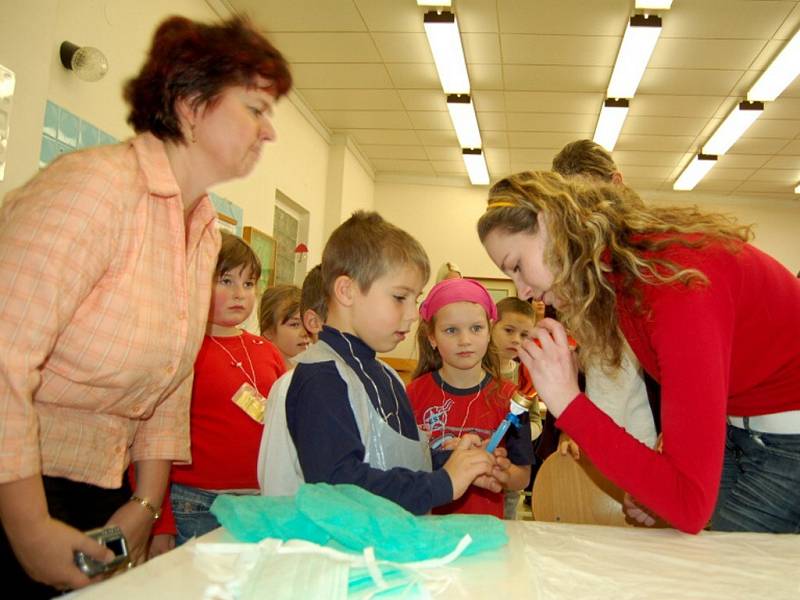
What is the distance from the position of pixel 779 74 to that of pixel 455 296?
3982mm

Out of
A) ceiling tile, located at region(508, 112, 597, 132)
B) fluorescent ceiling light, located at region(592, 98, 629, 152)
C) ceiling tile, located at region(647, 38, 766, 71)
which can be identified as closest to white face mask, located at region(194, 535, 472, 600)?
ceiling tile, located at region(647, 38, 766, 71)

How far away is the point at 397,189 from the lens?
841cm

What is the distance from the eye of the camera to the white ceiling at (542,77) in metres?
4.41

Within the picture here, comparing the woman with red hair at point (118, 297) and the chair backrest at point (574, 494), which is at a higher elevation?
the woman with red hair at point (118, 297)

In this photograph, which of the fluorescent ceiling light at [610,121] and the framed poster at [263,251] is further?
the fluorescent ceiling light at [610,121]

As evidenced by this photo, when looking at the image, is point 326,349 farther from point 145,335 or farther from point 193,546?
point 193,546

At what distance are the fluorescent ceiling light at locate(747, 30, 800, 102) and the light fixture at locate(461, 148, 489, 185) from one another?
2622 millimetres

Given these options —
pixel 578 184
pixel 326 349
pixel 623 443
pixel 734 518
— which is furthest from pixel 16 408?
pixel 734 518

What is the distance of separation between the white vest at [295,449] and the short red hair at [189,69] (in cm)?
52

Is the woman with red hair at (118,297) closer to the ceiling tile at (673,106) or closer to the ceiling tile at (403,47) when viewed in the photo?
the ceiling tile at (403,47)

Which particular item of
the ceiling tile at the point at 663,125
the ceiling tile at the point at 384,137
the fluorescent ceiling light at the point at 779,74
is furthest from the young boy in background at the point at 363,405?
the ceiling tile at the point at 384,137

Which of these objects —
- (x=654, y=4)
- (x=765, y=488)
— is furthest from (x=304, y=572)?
(x=654, y=4)

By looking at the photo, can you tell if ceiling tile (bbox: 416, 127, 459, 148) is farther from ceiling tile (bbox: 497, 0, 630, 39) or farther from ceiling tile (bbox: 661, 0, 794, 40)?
ceiling tile (bbox: 661, 0, 794, 40)

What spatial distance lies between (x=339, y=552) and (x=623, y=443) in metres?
0.57
